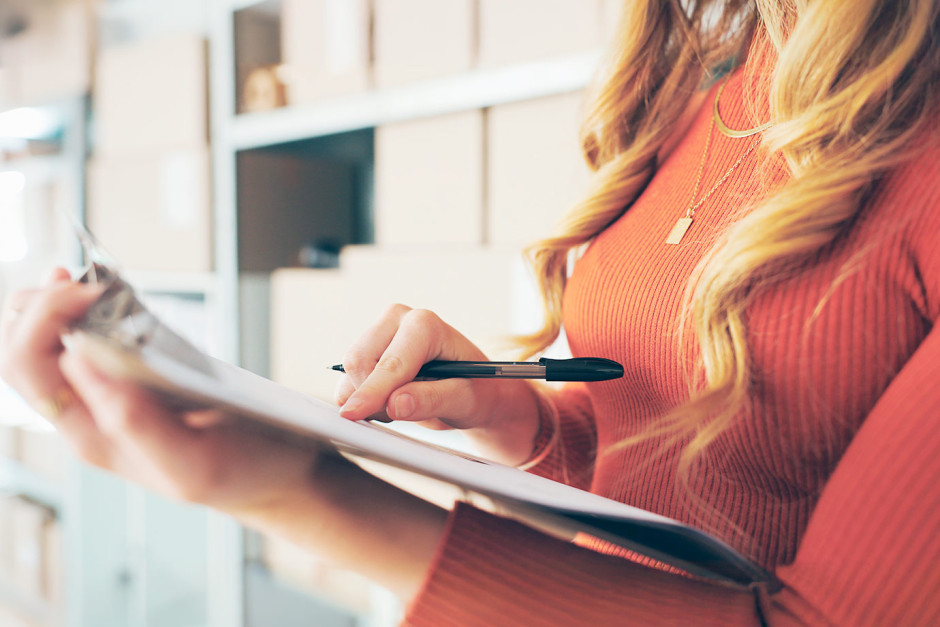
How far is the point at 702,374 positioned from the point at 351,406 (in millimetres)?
201

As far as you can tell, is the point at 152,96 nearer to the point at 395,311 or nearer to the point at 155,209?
the point at 155,209

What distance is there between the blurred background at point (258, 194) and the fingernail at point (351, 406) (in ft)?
0.89

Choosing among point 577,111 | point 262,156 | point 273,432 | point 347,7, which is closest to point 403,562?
point 273,432

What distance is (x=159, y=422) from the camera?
0.21 m

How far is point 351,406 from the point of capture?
12.6 inches

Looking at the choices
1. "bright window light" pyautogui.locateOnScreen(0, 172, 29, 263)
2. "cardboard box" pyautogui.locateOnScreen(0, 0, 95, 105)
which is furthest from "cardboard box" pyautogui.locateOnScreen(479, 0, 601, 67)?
"bright window light" pyautogui.locateOnScreen(0, 172, 29, 263)

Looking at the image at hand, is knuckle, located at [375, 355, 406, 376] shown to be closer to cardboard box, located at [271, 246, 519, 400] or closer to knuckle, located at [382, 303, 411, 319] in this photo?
knuckle, located at [382, 303, 411, 319]

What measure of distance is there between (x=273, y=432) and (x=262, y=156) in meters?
1.06

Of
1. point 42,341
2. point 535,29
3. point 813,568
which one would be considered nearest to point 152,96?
point 535,29

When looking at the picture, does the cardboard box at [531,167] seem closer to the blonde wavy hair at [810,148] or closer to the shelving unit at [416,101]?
the shelving unit at [416,101]

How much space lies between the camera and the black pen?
0.35 m

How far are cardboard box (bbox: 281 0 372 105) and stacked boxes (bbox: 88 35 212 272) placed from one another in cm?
22

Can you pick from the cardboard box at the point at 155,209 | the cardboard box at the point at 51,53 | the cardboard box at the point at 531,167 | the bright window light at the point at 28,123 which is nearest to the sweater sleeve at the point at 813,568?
the cardboard box at the point at 531,167

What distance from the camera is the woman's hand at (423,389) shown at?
0.34 m
